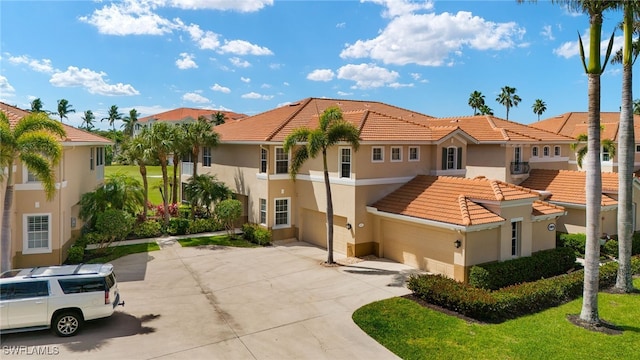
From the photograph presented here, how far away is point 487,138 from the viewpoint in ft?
101

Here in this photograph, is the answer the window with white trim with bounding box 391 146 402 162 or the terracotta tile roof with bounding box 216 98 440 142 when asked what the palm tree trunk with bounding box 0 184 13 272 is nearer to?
the terracotta tile roof with bounding box 216 98 440 142

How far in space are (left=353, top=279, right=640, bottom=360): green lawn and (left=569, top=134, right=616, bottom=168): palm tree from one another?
Answer: 70.0ft

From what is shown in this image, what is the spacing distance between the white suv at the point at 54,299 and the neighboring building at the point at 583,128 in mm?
Answer: 34889

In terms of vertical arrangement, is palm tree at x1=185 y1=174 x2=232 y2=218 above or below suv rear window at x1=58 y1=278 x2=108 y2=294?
above

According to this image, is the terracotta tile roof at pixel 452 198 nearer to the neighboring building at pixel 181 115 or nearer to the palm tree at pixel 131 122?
the neighboring building at pixel 181 115

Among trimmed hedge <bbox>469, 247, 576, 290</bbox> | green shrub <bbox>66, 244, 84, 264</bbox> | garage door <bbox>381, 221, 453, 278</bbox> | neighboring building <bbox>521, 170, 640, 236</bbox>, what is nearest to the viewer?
trimmed hedge <bbox>469, 247, 576, 290</bbox>

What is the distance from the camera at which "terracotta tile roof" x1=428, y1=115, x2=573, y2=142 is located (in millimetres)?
30844

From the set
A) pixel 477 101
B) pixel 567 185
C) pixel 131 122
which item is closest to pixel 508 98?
pixel 477 101

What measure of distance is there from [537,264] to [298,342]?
1220 cm

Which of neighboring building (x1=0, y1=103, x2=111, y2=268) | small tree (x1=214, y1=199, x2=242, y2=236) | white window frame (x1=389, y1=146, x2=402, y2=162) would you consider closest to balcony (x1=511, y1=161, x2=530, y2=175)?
white window frame (x1=389, y1=146, x2=402, y2=162)

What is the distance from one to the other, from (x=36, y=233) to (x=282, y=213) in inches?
490

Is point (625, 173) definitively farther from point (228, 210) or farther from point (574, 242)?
point (228, 210)

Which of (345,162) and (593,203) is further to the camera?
(345,162)

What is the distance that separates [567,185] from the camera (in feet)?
87.9
